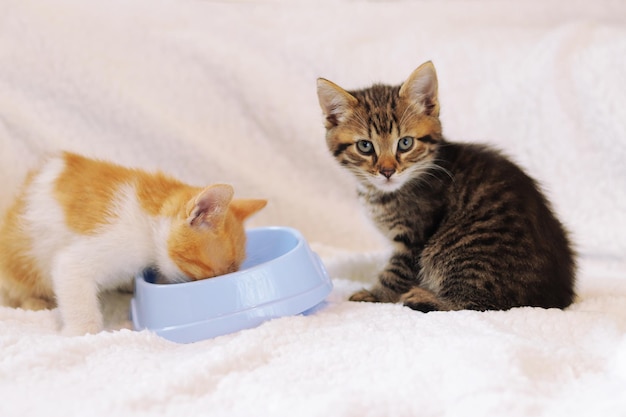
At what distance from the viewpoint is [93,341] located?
143 cm

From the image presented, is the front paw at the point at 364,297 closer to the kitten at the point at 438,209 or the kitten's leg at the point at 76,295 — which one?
the kitten at the point at 438,209

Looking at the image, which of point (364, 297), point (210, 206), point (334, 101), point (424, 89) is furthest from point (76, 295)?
point (424, 89)

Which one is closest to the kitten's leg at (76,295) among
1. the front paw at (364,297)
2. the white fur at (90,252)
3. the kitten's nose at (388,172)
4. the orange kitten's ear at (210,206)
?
the white fur at (90,252)

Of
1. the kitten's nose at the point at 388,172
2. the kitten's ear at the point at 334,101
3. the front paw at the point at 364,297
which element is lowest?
the front paw at the point at 364,297

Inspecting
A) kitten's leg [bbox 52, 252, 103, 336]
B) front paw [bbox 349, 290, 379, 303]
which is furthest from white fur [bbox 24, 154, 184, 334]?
front paw [bbox 349, 290, 379, 303]

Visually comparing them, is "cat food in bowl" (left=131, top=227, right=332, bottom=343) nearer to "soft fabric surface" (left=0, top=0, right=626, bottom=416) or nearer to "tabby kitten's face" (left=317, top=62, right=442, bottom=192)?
"soft fabric surface" (left=0, top=0, right=626, bottom=416)

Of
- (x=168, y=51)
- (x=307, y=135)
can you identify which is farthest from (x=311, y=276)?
(x=168, y=51)

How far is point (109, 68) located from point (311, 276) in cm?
117

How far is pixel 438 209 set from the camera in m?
1.81

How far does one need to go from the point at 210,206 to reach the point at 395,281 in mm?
539

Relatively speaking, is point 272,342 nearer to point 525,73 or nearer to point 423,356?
point 423,356

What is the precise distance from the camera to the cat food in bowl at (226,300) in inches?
61.1

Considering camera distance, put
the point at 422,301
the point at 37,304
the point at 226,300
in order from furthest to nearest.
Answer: the point at 37,304
the point at 422,301
the point at 226,300

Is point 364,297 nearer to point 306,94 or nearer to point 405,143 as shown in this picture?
point 405,143
